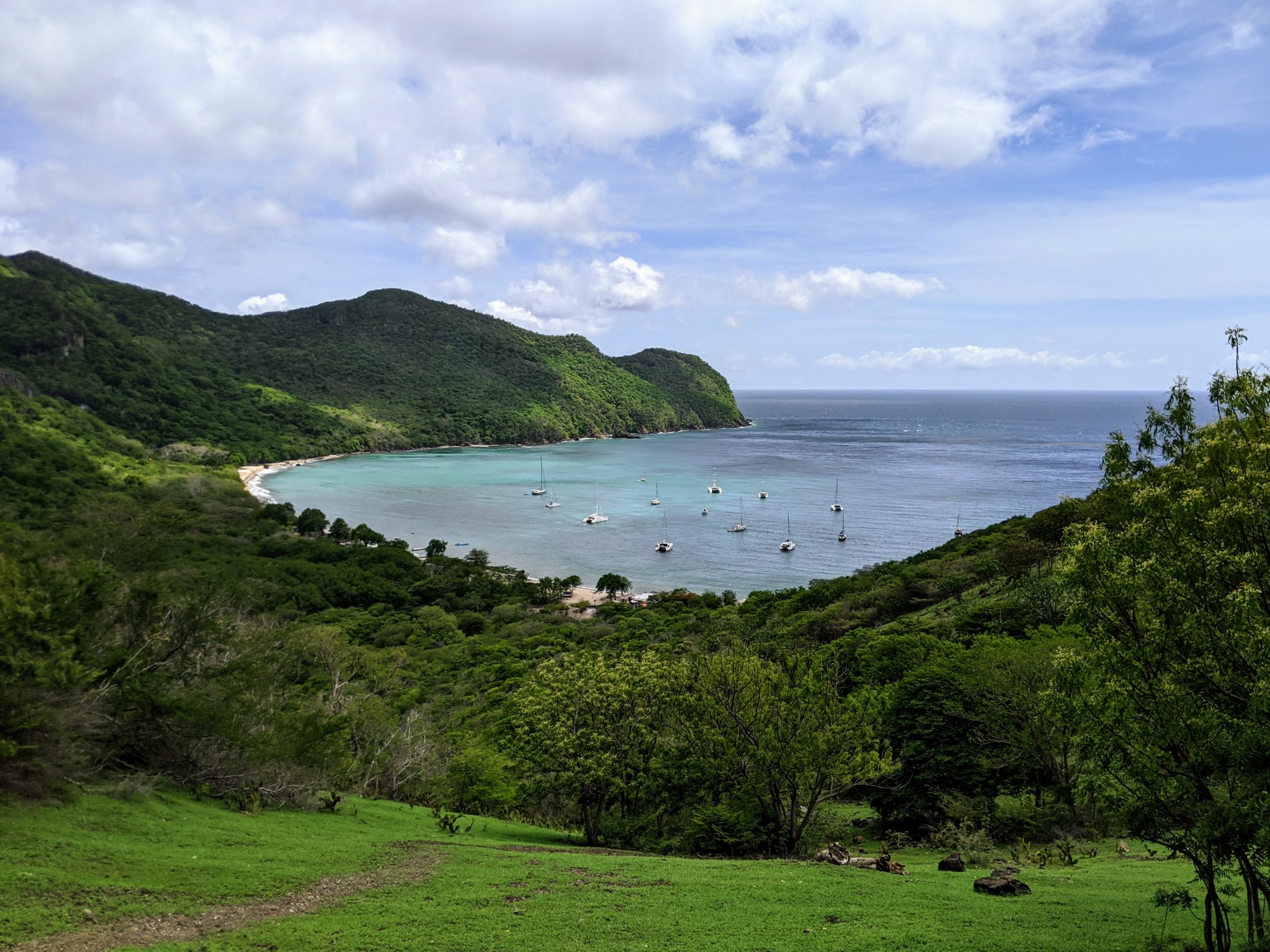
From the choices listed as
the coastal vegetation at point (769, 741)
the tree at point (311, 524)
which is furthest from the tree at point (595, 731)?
the tree at point (311, 524)

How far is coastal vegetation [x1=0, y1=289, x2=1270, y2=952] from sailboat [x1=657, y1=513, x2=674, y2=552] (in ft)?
139

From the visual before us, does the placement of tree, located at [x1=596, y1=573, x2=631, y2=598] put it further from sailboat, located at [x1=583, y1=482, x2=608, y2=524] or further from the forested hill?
the forested hill

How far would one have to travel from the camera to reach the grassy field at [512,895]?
998 centimetres

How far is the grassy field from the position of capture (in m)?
9.98

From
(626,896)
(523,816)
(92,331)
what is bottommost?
(523,816)

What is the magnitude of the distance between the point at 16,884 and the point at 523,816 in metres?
13.7

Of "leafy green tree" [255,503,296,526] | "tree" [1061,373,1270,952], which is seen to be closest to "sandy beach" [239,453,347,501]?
"leafy green tree" [255,503,296,526]

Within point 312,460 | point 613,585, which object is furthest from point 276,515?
point 312,460

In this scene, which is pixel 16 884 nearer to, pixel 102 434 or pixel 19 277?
pixel 102 434

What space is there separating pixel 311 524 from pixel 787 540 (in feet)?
164

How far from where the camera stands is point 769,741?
16516mm

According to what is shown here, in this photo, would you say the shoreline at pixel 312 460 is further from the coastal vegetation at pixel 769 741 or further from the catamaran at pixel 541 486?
the coastal vegetation at pixel 769 741

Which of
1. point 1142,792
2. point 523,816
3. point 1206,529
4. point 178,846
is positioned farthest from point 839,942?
point 523,816

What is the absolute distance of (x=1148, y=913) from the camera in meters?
11.1
